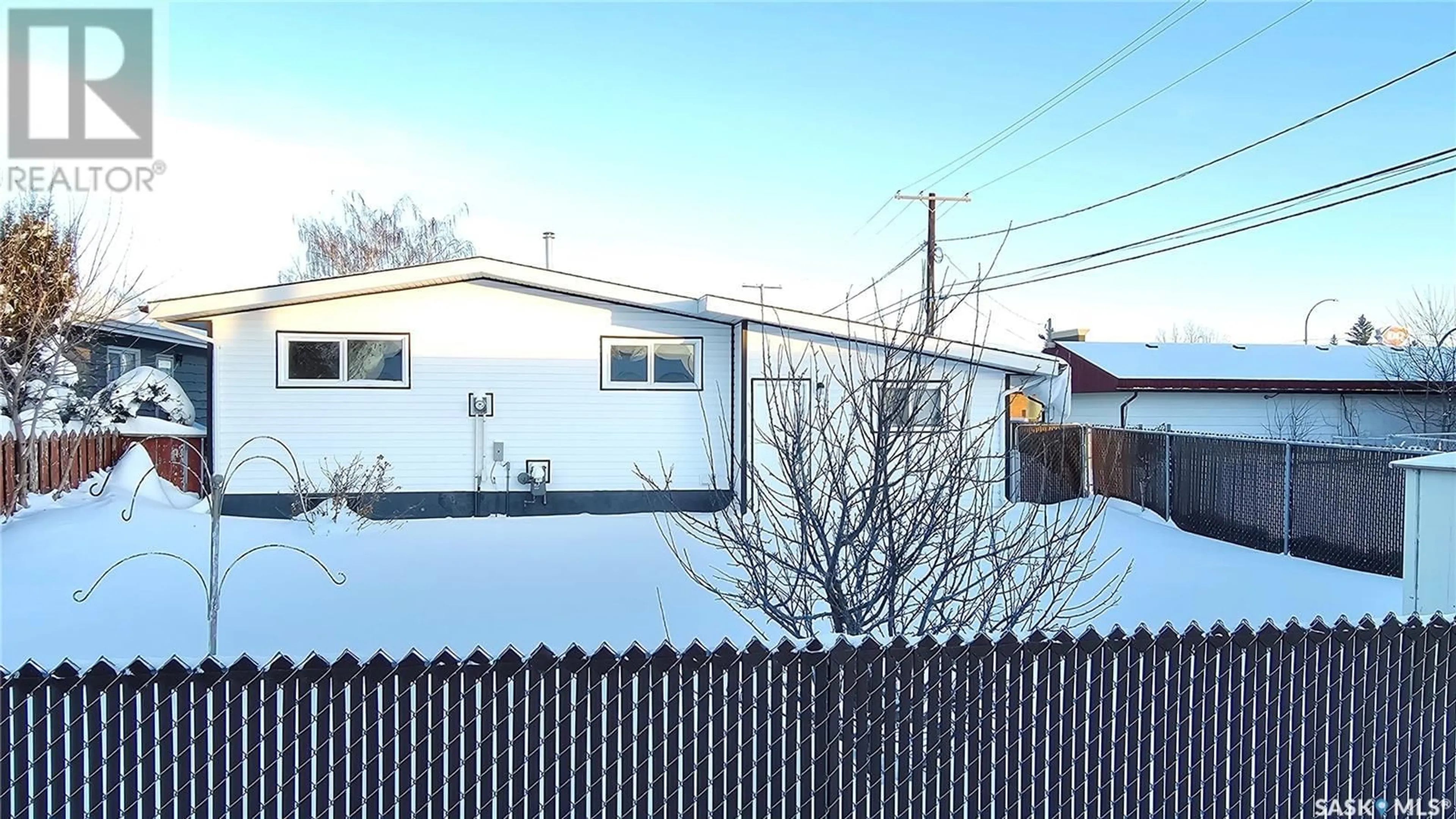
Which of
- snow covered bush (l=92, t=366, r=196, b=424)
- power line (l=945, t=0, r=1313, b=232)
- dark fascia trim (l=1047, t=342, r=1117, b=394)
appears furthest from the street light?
snow covered bush (l=92, t=366, r=196, b=424)

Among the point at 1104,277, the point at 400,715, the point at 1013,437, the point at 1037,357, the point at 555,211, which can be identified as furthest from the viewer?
the point at 1104,277

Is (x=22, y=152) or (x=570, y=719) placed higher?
(x=22, y=152)

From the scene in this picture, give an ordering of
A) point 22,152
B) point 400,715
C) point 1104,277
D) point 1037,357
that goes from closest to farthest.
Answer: point 400,715
point 22,152
point 1037,357
point 1104,277

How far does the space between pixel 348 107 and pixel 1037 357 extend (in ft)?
35.8

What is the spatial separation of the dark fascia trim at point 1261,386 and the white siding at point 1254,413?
0.20 m

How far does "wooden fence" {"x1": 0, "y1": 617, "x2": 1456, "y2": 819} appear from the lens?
8.05 feet

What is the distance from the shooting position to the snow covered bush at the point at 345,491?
9.72 m

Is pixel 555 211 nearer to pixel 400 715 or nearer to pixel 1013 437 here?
pixel 1013 437

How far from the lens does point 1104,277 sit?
2342cm

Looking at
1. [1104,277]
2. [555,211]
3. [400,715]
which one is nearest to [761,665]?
[400,715]

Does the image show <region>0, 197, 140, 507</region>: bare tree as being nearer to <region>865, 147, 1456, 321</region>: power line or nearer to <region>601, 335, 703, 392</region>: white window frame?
<region>601, 335, 703, 392</region>: white window frame

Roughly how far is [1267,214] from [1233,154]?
3.57ft

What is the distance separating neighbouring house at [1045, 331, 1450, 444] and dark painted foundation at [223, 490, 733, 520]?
14312 mm

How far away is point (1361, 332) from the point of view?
2023 inches
